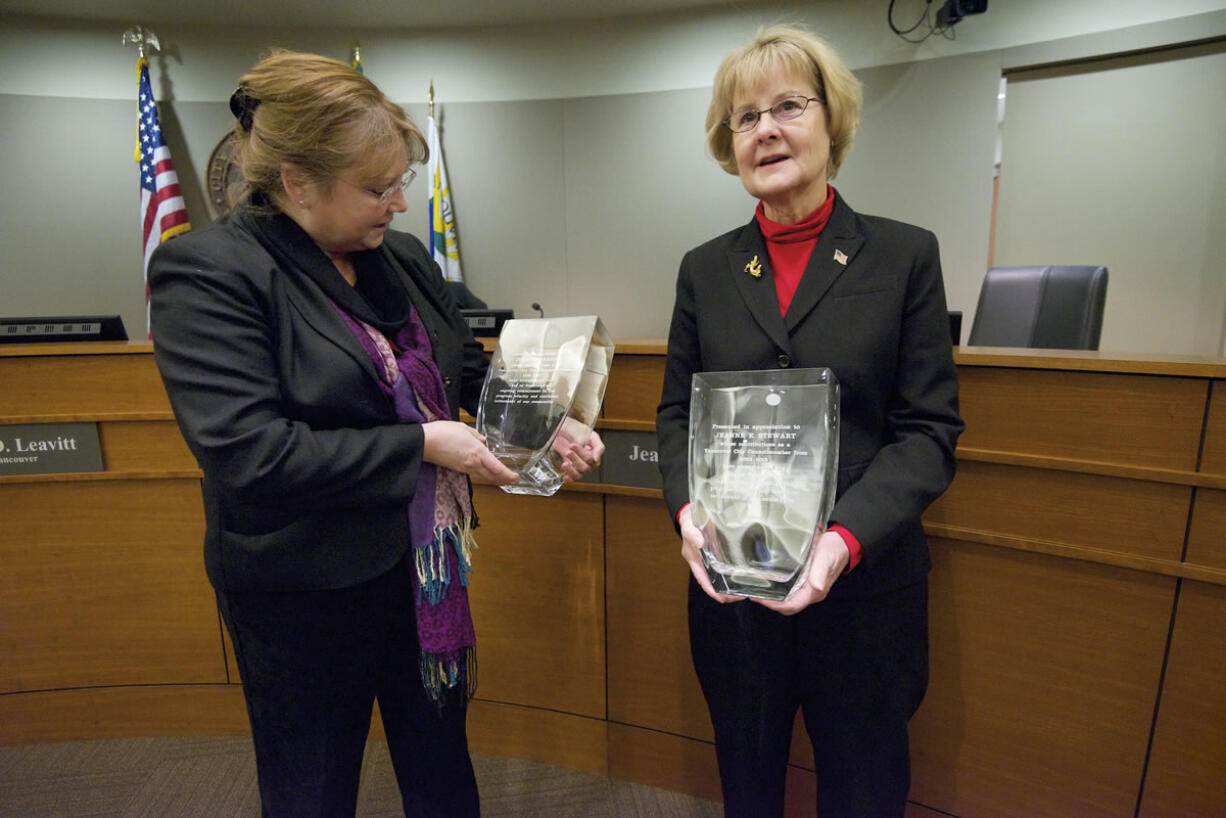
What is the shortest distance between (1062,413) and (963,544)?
1.07 feet

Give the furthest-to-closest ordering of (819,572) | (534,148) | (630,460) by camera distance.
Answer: (534,148) < (630,460) < (819,572)

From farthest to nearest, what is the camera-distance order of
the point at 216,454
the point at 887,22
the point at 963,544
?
1. the point at 887,22
2. the point at 963,544
3. the point at 216,454

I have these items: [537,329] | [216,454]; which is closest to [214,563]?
[216,454]

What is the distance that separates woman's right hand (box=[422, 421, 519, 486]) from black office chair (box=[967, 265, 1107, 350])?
2.07 m

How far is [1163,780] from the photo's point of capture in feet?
3.90

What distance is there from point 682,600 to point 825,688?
64cm

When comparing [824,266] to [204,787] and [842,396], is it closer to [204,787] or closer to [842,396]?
[842,396]

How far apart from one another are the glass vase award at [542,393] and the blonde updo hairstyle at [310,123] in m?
0.34

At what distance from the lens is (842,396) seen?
91cm

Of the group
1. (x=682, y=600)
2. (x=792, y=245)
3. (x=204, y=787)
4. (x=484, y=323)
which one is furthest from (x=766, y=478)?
(x=204, y=787)

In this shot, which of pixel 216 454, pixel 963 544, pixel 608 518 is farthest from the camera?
pixel 608 518

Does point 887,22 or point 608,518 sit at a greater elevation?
point 887,22

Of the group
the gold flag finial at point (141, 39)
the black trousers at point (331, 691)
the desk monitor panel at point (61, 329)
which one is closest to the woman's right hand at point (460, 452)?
the black trousers at point (331, 691)

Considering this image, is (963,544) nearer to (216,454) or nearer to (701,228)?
(216,454)
